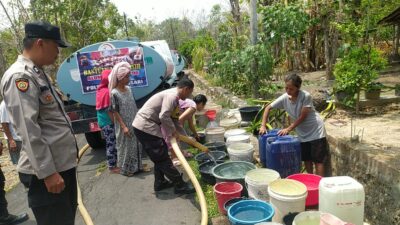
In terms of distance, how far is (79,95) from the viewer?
6316 mm

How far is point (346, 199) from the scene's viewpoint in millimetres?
2971

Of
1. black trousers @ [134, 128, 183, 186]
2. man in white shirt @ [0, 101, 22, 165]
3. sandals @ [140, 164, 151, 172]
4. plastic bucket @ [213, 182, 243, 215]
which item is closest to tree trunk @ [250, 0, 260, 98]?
sandals @ [140, 164, 151, 172]

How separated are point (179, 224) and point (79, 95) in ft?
11.5

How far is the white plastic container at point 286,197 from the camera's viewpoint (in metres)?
3.15

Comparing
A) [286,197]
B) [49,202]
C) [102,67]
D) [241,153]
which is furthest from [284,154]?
[102,67]

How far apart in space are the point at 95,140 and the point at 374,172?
17.7ft

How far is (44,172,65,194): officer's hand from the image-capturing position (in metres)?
2.28

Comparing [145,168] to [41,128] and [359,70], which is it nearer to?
[41,128]

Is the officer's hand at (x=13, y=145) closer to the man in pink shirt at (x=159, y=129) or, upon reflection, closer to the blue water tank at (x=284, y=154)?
the man in pink shirt at (x=159, y=129)

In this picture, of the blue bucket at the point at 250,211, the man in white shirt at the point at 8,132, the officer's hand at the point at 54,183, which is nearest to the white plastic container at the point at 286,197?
the blue bucket at the point at 250,211

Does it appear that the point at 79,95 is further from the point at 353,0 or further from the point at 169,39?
the point at 169,39

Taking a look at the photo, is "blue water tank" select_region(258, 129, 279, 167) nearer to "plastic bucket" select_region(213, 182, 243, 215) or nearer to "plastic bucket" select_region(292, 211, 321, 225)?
"plastic bucket" select_region(213, 182, 243, 215)

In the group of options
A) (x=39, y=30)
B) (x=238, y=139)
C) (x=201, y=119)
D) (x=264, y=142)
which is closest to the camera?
(x=39, y=30)

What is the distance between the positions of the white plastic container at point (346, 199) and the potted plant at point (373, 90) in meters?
3.24
